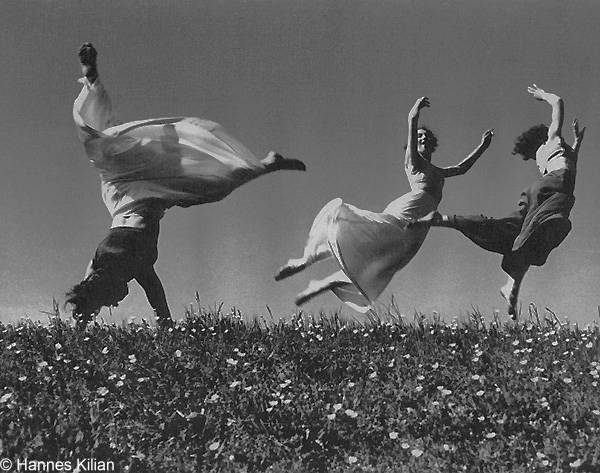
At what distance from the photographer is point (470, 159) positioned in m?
7.01

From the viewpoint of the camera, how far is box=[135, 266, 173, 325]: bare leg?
21.9 ft

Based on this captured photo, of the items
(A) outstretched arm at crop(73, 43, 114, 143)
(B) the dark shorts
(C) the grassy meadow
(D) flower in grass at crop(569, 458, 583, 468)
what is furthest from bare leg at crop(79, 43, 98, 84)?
(D) flower in grass at crop(569, 458, 583, 468)

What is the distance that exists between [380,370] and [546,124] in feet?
9.56

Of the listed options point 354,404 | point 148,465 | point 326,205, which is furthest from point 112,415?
point 326,205

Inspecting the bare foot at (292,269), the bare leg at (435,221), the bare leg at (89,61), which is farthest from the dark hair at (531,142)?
the bare leg at (89,61)

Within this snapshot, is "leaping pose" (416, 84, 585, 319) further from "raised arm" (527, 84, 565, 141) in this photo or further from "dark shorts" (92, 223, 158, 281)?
"dark shorts" (92, 223, 158, 281)

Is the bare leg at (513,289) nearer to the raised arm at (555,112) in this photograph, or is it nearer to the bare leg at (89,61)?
the raised arm at (555,112)

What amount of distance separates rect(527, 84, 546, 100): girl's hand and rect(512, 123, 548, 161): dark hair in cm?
24

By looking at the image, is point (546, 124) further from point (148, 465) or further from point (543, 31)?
point (148, 465)

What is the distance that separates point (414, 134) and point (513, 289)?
5.14ft

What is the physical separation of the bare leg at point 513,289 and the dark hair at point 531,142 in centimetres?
101

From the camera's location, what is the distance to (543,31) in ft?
23.2

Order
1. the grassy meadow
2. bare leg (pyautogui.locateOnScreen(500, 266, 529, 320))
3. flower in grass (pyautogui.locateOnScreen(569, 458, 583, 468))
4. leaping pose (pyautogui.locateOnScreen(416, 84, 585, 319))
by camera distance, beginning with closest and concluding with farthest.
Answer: flower in grass (pyautogui.locateOnScreen(569, 458, 583, 468)) → the grassy meadow → bare leg (pyautogui.locateOnScreen(500, 266, 529, 320)) → leaping pose (pyautogui.locateOnScreen(416, 84, 585, 319))

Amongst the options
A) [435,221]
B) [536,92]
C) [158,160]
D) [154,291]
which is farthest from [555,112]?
[154,291]
